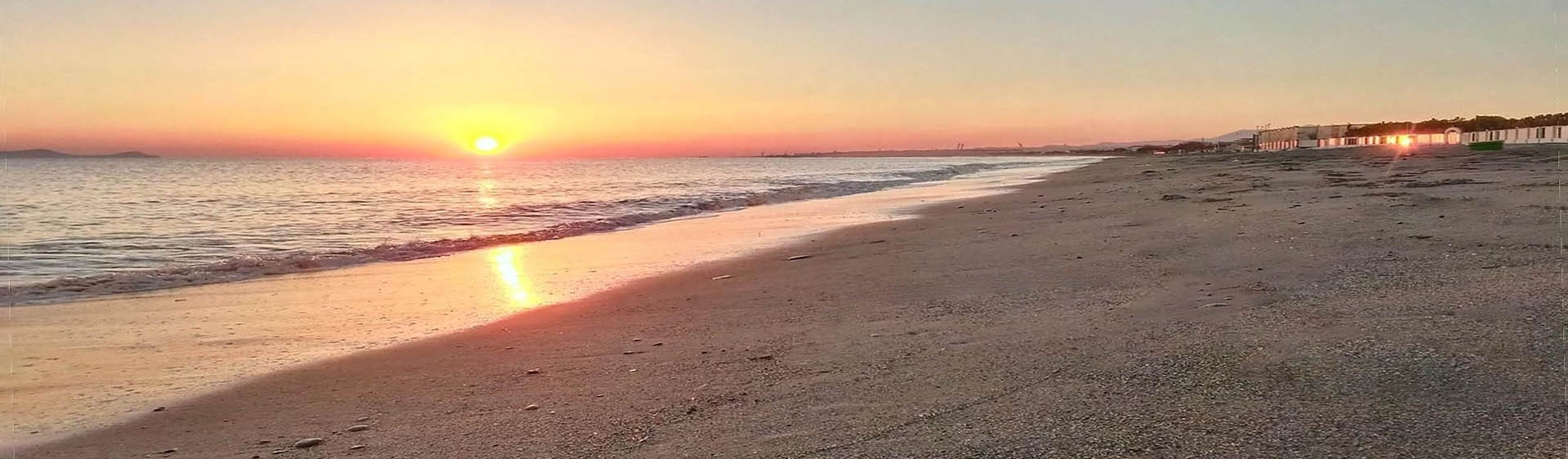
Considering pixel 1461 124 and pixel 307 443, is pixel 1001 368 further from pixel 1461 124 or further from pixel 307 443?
pixel 1461 124

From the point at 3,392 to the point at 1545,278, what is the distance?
767 cm

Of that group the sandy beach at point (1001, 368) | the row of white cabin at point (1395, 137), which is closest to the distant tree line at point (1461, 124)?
the row of white cabin at point (1395, 137)

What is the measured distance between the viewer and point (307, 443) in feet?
10.9

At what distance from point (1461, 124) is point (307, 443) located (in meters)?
54.8

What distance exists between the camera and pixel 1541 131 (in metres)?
33.8

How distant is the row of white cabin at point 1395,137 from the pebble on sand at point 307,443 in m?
36.4

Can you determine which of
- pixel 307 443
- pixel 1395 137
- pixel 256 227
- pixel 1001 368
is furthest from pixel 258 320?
pixel 1395 137

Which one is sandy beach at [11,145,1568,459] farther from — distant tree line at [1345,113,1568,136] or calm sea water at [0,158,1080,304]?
distant tree line at [1345,113,1568,136]

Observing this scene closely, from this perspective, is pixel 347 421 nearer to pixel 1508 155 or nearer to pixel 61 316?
pixel 61 316

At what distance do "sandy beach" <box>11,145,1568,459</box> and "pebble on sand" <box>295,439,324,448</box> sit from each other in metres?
0.05

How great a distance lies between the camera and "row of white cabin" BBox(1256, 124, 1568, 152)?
33094 millimetres

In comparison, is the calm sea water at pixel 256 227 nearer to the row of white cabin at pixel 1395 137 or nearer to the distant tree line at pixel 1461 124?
the row of white cabin at pixel 1395 137

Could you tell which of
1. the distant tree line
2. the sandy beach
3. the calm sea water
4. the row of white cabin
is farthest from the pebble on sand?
the distant tree line

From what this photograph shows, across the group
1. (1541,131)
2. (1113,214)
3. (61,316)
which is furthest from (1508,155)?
(61,316)
